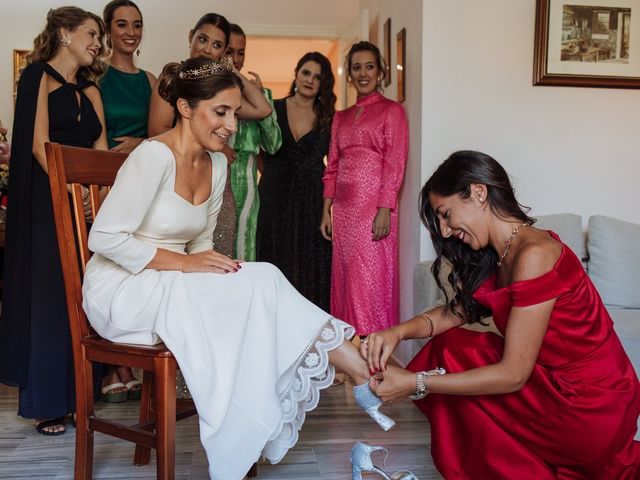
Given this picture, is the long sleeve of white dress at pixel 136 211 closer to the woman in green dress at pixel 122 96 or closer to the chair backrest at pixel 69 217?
the chair backrest at pixel 69 217

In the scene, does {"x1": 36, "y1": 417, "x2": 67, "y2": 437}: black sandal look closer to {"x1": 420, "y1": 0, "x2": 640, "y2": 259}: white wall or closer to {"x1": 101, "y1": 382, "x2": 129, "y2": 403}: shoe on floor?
{"x1": 101, "y1": 382, "x2": 129, "y2": 403}: shoe on floor

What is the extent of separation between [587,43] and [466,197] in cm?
212

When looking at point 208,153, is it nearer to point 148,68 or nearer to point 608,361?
point 608,361

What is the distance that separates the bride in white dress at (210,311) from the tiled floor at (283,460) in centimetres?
42

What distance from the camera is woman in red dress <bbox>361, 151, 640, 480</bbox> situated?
5.40ft

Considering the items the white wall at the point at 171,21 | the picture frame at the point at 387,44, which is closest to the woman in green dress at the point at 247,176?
the picture frame at the point at 387,44

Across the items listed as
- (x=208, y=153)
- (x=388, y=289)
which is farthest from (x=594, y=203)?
(x=208, y=153)

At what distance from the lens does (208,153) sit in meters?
2.28

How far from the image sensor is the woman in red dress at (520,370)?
1.64 m

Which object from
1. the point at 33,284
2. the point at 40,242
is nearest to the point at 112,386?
the point at 33,284

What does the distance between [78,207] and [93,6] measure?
3.70 m

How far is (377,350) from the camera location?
6.01 ft

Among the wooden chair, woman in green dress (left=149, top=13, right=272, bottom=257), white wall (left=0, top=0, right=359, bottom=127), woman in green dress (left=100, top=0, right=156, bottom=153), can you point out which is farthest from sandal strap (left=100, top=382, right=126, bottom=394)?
white wall (left=0, top=0, right=359, bottom=127)

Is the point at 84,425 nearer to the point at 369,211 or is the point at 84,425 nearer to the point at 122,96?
the point at 122,96
